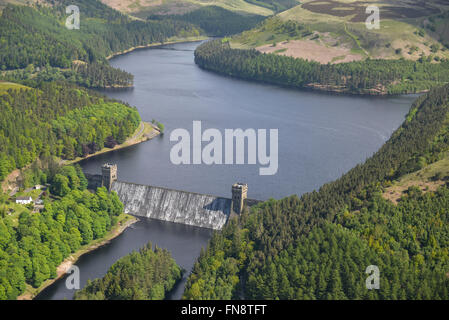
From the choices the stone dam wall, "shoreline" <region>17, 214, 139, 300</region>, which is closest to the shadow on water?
"shoreline" <region>17, 214, 139, 300</region>

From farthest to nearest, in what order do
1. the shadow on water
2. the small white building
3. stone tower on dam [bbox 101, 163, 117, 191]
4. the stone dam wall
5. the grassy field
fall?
stone tower on dam [bbox 101, 163, 117, 191], the stone dam wall, the small white building, the grassy field, the shadow on water

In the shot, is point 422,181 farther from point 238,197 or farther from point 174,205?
point 174,205

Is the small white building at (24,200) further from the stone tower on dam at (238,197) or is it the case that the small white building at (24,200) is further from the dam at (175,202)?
the stone tower on dam at (238,197)

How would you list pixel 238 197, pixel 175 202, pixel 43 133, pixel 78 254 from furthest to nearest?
1. pixel 43 133
2. pixel 175 202
3. pixel 238 197
4. pixel 78 254

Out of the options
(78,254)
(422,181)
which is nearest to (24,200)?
(78,254)

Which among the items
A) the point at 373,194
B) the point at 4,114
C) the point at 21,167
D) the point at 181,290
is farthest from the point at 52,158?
the point at 373,194

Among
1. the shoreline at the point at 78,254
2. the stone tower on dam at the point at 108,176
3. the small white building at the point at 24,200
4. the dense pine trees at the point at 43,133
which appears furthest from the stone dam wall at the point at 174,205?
the dense pine trees at the point at 43,133

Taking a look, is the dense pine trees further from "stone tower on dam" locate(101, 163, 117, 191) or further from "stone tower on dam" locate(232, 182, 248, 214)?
"stone tower on dam" locate(232, 182, 248, 214)

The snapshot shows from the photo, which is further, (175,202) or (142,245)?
(175,202)
